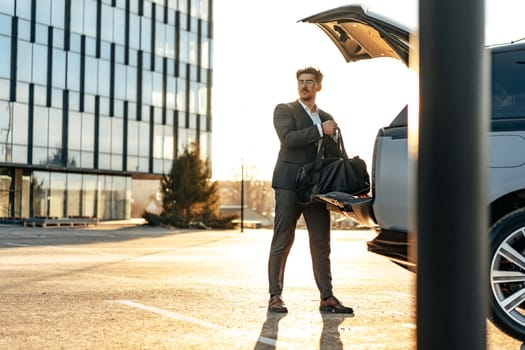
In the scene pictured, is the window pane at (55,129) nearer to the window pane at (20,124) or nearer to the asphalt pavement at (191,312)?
the window pane at (20,124)

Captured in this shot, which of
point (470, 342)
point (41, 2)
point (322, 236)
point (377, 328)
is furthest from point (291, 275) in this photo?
point (41, 2)

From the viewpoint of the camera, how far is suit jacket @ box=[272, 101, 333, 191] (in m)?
6.40

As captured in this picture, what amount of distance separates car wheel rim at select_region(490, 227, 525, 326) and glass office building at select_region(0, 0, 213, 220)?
39.8 m

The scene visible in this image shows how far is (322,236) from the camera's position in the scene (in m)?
6.47

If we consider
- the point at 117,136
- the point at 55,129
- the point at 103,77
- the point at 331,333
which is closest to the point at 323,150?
the point at 331,333

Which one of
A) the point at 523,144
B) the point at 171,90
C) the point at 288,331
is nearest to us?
the point at 523,144

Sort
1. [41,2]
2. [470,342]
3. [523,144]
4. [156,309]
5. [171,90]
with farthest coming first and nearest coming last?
[171,90], [41,2], [156,309], [523,144], [470,342]

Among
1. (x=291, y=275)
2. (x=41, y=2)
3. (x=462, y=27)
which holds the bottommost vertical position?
(x=291, y=275)

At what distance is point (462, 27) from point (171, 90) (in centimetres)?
5083

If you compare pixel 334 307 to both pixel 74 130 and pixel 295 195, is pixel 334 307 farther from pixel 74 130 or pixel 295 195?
pixel 74 130

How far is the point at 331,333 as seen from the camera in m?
5.20

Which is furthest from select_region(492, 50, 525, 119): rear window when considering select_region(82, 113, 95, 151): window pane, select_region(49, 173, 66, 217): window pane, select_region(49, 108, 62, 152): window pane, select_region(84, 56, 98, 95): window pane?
select_region(84, 56, 98, 95): window pane

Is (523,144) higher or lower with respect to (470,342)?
higher

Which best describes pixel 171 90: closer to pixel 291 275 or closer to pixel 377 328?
pixel 291 275
